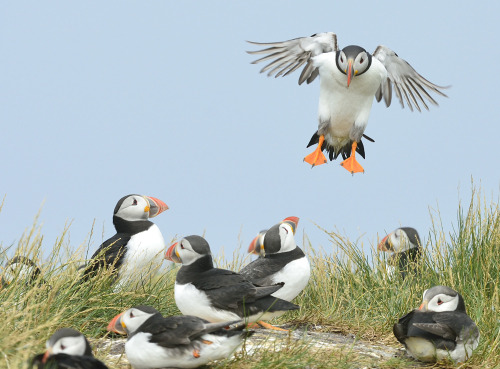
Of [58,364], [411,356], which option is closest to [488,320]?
[411,356]

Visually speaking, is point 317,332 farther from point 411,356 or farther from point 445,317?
point 445,317

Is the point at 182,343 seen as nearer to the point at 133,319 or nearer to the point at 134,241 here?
the point at 133,319

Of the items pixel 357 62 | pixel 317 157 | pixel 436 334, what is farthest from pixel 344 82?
pixel 436 334

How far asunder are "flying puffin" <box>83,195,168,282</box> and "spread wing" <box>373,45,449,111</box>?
172 inches

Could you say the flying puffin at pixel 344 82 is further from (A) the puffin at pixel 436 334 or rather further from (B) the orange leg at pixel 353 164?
(A) the puffin at pixel 436 334

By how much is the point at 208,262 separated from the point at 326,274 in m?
2.65

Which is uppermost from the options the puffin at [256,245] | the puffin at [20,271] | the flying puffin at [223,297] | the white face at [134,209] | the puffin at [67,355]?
the white face at [134,209]

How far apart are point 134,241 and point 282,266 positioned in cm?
182

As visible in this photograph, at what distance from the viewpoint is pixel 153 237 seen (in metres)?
7.31

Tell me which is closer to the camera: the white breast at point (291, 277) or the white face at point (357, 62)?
the white breast at point (291, 277)

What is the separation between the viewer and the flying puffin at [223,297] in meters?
5.28

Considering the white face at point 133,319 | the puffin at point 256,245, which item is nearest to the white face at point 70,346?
the white face at point 133,319

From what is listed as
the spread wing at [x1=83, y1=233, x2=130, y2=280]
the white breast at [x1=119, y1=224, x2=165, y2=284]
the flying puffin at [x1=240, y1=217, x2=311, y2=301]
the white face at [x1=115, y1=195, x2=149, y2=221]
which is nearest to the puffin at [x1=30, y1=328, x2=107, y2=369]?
the flying puffin at [x1=240, y1=217, x2=311, y2=301]

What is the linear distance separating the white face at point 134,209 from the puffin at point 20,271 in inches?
44.4
